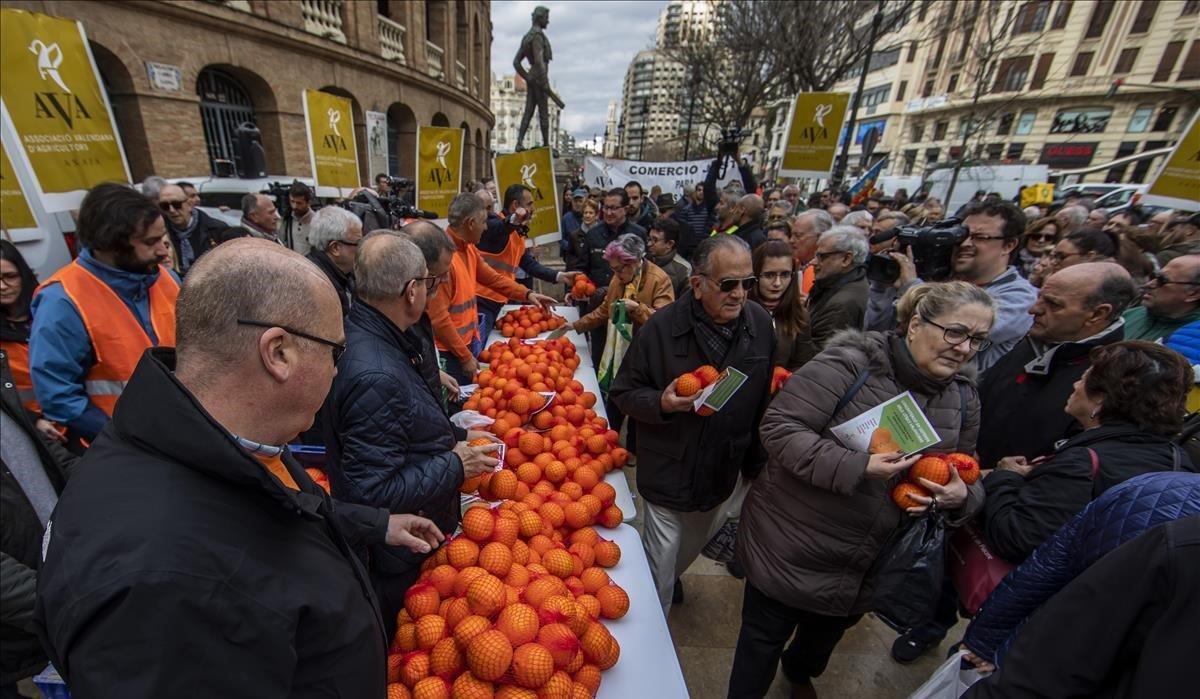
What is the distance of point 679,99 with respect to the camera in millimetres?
28547

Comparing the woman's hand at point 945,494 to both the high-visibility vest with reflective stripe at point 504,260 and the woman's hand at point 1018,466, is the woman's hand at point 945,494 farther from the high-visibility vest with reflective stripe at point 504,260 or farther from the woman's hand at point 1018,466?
the high-visibility vest with reflective stripe at point 504,260

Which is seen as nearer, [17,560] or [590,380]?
[17,560]

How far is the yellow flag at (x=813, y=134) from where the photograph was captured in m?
6.86

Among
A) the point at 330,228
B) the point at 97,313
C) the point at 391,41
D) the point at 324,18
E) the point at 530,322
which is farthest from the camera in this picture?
the point at 391,41

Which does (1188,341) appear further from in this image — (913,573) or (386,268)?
(386,268)

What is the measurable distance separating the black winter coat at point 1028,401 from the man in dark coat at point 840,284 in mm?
799

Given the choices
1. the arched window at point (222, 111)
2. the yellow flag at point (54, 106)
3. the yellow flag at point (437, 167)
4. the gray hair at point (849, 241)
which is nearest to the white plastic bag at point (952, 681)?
the gray hair at point (849, 241)

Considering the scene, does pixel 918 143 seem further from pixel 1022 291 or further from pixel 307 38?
pixel 1022 291

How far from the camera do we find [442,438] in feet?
6.50

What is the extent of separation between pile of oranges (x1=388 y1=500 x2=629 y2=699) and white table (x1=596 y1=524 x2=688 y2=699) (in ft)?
0.19

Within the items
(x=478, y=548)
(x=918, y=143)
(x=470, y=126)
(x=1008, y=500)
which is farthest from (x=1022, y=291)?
(x=918, y=143)

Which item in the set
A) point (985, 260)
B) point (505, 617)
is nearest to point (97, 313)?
point (505, 617)

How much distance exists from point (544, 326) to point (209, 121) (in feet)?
41.9

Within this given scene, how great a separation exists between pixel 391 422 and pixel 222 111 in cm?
1496
